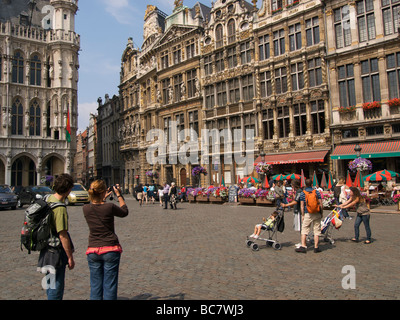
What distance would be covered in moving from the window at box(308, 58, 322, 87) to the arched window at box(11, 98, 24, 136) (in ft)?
125

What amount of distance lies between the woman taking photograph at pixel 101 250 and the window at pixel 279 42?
2835 centimetres

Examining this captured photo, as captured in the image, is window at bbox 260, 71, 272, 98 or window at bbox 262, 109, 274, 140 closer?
window at bbox 262, 109, 274, 140

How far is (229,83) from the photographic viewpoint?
34000mm

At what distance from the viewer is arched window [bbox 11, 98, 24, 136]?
46938 mm

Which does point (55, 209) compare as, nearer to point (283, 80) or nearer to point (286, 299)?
point (286, 299)

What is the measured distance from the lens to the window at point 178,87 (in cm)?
4012

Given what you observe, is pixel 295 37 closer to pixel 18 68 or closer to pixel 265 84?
pixel 265 84

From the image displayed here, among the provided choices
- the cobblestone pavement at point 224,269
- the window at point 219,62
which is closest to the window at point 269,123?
the window at point 219,62

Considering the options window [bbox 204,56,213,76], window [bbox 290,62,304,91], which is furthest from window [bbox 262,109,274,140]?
window [bbox 204,56,213,76]

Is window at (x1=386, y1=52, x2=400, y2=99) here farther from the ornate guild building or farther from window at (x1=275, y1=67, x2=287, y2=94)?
the ornate guild building

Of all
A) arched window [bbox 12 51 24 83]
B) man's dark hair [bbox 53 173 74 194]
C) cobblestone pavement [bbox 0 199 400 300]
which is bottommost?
cobblestone pavement [bbox 0 199 400 300]

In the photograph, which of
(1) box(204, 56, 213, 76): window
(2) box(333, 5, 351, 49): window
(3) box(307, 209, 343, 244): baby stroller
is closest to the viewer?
(3) box(307, 209, 343, 244): baby stroller

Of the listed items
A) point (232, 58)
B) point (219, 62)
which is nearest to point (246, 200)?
point (232, 58)

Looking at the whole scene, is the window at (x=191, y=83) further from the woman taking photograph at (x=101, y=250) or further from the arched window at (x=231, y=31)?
the woman taking photograph at (x=101, y=250)
